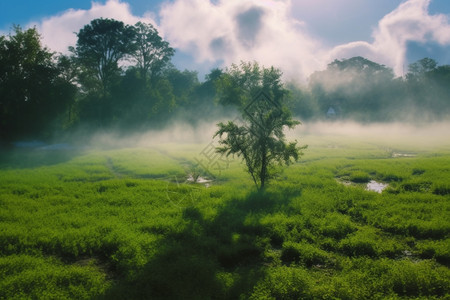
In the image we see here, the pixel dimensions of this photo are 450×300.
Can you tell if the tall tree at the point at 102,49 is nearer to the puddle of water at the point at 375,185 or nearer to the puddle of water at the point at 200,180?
the puddle of water at the point at 200,180

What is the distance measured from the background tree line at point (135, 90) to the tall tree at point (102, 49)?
18 cm

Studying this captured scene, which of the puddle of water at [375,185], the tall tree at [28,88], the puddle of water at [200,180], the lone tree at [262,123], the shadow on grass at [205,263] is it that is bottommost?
the shadow on grass at [205,263]

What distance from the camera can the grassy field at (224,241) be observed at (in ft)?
22.7

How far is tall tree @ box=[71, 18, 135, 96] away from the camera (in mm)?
51531

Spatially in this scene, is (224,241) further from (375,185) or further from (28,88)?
(28,88)

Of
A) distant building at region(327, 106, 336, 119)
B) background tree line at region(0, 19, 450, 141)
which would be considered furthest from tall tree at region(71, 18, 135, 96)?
distant building at region(327, 106, 336, 119)

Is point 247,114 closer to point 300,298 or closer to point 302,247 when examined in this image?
point 302,247

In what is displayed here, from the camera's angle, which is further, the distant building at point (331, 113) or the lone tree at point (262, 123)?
the distant building at point (331, 113)

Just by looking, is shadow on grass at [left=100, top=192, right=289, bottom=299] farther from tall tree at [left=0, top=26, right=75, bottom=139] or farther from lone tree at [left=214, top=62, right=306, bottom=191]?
tall tree at [left=0, top=26, right=75, bottom=139]

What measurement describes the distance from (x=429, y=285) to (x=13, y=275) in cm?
1103

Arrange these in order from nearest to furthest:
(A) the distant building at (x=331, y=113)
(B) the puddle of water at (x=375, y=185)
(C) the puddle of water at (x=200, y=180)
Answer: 1. (B) the puddle of water at (x=375, y=185)
2. (C) the puddle of water at (x=200, y=180)
3. (A) the distant building at (x=331, y=113)

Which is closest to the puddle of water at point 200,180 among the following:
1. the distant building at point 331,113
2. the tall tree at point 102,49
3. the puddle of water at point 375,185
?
the puddle of water at point 375,185

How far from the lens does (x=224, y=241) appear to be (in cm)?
969

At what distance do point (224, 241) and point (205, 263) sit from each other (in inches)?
69.7
